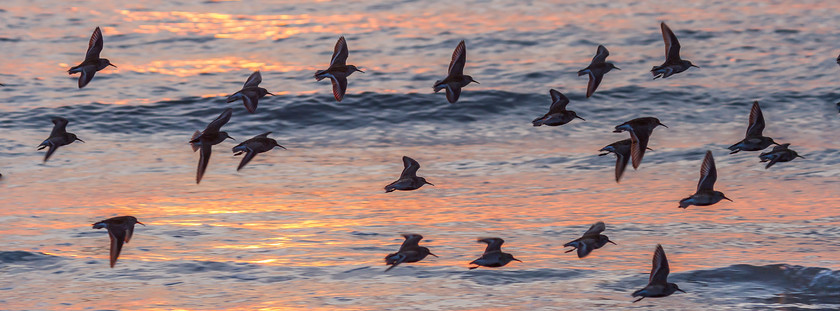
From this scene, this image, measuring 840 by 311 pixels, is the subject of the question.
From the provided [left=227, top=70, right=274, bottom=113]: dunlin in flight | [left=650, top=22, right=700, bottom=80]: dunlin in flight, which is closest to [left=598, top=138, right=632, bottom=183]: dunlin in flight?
[left=650, top=22, right=700, bottom=80]: dunlin in flight

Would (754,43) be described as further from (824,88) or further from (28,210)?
(28,210)

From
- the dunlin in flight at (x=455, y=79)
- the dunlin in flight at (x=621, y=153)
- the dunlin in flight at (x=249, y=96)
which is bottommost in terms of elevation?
the dunlin in flight at (x=621, y=153)

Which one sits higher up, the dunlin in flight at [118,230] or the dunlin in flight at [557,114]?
the dunlin in flight at [557,114]

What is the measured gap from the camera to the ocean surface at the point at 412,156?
1205 cm

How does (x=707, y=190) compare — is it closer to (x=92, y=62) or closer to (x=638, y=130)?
(x=638, y=130)

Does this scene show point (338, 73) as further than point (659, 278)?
Yes

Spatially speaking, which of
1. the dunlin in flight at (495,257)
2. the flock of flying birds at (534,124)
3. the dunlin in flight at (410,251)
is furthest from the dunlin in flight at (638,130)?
the dunlin in flight at (410,251)

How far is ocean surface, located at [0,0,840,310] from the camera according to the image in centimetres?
1205

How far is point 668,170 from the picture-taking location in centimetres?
1766

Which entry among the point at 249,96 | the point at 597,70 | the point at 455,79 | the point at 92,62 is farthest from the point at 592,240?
the point at 92,62

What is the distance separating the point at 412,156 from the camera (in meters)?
19.1

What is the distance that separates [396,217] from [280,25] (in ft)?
43.4

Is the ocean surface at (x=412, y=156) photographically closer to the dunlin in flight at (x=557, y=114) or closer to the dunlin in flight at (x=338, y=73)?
the dunlin in flight at (x=557, y=114)

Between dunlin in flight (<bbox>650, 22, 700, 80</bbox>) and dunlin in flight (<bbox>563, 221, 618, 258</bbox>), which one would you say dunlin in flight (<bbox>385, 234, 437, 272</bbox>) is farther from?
dunlin in flight (<bbox>650, 22, 700, 80</bbox>)
